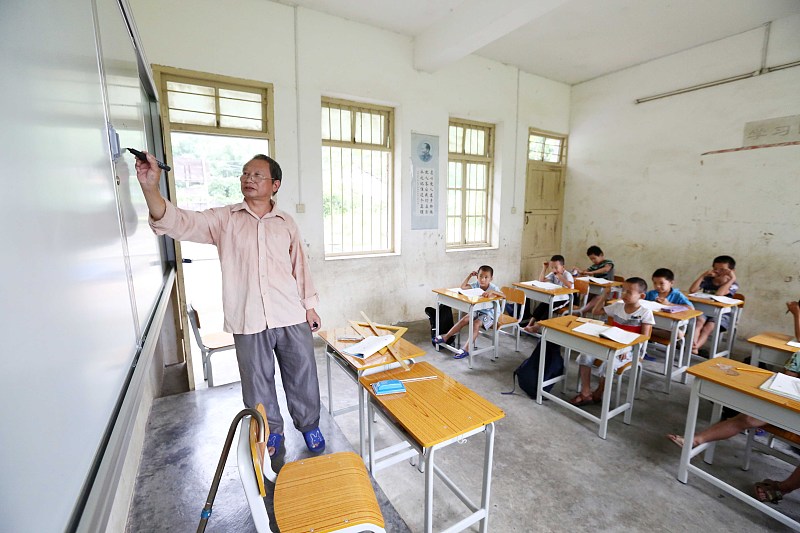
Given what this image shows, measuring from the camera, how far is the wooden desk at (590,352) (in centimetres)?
232

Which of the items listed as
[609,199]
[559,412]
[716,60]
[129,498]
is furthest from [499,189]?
[129,498]

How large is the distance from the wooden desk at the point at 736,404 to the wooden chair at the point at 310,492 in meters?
1.83

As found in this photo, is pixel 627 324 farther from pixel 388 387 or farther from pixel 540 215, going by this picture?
pixel 540 215

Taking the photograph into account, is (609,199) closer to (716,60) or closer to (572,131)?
(572,131)

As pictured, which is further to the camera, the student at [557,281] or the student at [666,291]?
the student at [557,281]

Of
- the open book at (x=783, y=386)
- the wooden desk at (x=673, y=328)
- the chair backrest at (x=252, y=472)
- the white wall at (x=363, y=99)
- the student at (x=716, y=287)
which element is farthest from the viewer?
the student at (x=716, y=287)

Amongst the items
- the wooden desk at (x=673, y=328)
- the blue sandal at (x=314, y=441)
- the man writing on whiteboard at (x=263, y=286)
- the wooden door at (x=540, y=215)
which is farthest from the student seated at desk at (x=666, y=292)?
the man writing on whiteboard at (x=263, y=286)

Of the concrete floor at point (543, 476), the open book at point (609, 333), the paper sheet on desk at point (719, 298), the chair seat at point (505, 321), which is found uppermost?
Result: the open book at point (609, 333)

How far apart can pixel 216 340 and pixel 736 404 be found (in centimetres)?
340

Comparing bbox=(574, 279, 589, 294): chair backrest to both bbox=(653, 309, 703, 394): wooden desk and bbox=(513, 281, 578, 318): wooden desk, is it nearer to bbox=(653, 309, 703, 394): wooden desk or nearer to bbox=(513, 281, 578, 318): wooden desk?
bbox=(513, 281, 578, 318): wooden desk

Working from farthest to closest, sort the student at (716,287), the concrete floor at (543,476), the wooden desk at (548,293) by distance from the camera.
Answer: the wooden desk at (548,293) → the student at (716,287) → the concrete floor at (543,476)

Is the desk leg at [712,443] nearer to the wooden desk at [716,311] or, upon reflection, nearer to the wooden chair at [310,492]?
the wooden desk at [716,311]

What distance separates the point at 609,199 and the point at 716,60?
203 centimetres

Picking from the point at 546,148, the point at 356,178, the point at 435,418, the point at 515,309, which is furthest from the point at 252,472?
the point at 546,148
